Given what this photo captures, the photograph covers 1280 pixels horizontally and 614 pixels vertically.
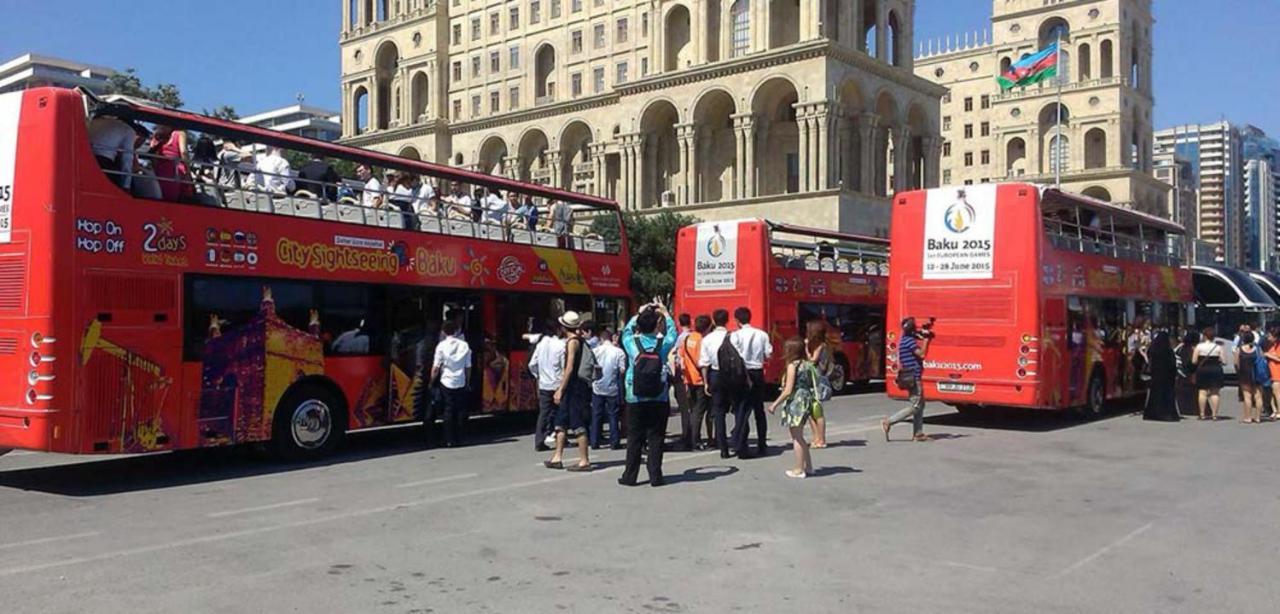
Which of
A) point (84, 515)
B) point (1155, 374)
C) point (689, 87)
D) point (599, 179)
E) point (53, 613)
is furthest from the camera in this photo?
point (599, 179)

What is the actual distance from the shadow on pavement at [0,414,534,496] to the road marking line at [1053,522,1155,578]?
27.5 ft

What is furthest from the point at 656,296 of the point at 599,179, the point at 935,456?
the point at 935,456

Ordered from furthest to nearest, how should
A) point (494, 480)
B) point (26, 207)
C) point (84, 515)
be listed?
1. point (494, 480)
2. point (26, 207)
3. point (84, 515)

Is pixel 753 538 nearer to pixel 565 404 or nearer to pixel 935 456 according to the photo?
pixel 565 404

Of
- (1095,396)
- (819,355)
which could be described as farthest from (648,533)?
(1095,396)

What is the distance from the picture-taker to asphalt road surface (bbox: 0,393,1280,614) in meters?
6.11

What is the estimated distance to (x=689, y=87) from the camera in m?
58.4

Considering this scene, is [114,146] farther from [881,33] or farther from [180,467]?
[881,33]

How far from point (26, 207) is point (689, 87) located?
2003 inches

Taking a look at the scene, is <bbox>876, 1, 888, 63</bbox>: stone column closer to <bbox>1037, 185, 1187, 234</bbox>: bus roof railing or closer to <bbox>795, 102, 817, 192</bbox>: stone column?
<bbox>795, 102, 817, 192</bbox>: stone column

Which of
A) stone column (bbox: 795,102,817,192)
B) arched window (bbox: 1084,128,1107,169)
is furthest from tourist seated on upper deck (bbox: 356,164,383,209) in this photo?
arched window (bbox: 1084,128,1107,169)

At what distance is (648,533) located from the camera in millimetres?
7879

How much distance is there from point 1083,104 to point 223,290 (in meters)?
86.2

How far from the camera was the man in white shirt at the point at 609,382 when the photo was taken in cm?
1224
